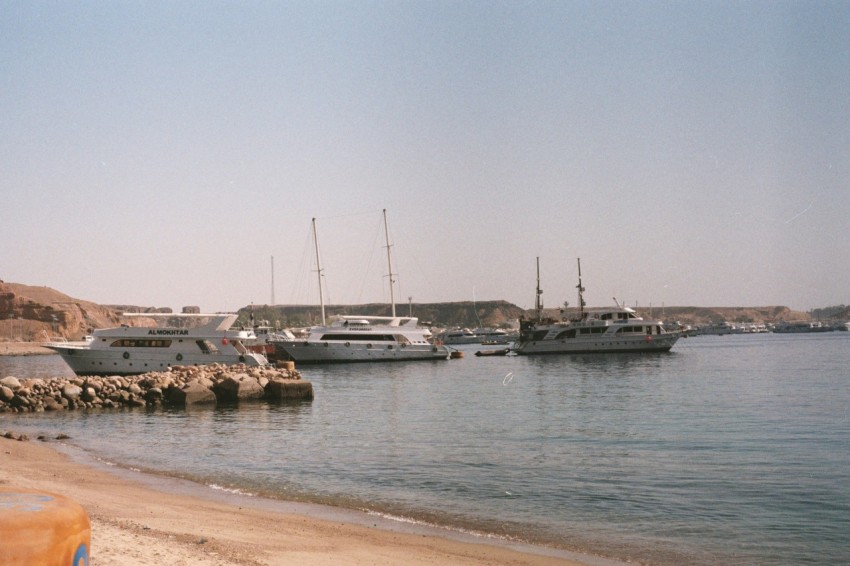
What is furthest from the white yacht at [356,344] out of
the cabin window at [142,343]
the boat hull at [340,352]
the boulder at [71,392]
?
the boulder at [71,392]

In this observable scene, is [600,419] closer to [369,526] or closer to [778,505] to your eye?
[778,505]

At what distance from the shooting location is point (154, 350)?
51.8m

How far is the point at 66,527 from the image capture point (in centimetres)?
639

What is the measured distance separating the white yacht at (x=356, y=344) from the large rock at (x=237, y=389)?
118 ft

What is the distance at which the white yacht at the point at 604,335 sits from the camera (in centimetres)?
8806

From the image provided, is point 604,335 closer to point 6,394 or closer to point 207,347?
point 207,347

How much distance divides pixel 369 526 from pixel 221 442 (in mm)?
12453

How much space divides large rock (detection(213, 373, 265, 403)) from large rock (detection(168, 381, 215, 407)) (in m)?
0.66

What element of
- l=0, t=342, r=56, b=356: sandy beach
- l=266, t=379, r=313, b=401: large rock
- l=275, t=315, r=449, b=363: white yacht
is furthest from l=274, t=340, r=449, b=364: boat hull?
l=0, t=342, r=56, b=356: sandy beach

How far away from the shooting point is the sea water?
546 inches

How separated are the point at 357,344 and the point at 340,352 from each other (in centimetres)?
175

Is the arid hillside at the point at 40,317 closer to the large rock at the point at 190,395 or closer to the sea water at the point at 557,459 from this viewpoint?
the large rock at the point at 190,395

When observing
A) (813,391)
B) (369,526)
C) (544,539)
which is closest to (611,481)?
Result: (544,539)

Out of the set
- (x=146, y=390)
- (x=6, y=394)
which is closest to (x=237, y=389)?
(x=146, y=390)
